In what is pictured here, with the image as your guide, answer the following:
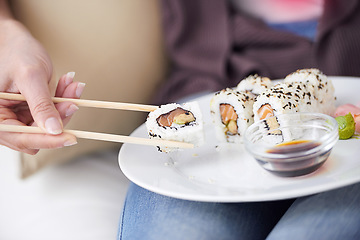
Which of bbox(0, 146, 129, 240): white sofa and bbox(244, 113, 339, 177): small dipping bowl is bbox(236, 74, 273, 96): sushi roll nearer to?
bbox(244, 113, 339, 177): small dipping bowl

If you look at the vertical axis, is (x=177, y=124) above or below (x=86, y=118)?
above

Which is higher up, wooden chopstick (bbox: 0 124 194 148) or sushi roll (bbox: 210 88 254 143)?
wooden chopstick (bbox: 0 124 194 148)

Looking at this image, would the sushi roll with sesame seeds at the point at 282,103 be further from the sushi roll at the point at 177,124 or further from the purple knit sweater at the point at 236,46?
the purple knit sweater at the point at 236,46

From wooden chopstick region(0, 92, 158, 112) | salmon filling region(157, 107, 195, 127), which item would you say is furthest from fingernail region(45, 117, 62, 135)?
salmon filling region(157, 107, 195, 127)

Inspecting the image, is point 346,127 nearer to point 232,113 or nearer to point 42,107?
point 232,113

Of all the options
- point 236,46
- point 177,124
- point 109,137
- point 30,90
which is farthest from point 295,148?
point 236,46

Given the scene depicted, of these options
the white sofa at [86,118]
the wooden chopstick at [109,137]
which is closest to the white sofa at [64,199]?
the white sofa at [86,118]
